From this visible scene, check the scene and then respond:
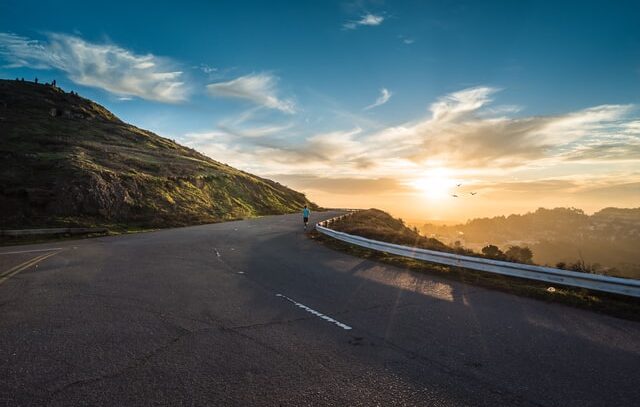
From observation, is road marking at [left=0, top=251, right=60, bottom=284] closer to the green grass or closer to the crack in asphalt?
the crack in asphalt

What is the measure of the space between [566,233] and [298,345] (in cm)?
20601

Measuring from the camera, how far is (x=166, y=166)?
49000 mm

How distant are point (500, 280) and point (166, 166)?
48.0 metres

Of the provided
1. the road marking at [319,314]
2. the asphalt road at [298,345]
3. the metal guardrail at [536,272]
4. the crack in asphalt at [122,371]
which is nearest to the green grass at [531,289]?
the metal guardrail at [536,272]

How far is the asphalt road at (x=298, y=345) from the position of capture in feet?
13.8

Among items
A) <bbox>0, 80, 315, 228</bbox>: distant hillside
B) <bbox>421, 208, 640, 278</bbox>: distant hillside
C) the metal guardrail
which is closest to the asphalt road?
the metal guardrail

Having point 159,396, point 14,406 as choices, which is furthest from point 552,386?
point 14,406

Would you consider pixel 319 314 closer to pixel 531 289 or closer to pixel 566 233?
pixel 531 289

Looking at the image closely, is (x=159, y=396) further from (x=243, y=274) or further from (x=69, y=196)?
(x=69, y=196)

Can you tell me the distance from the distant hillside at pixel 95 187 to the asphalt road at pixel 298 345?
20.4 meters

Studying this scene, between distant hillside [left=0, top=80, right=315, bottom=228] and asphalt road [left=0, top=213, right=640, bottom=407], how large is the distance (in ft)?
66.9

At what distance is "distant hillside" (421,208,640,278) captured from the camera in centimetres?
13812

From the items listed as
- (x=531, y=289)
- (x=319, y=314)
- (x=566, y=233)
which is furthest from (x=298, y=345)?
(x=566, y=233)

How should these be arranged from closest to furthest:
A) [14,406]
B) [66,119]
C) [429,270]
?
1. [14,406]
2. [429,270]
3. [66,119]
